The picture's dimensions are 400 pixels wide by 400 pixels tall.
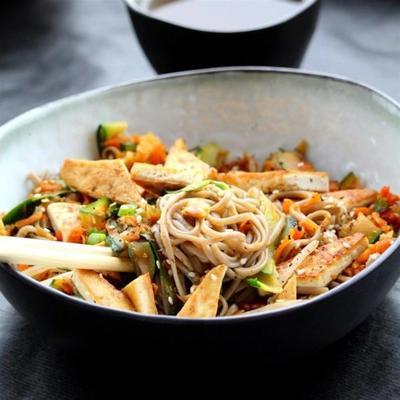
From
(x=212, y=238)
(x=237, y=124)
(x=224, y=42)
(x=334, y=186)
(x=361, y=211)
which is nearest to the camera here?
(x=212, y=238)

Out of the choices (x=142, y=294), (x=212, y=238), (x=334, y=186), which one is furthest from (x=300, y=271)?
(x=334, y=186)

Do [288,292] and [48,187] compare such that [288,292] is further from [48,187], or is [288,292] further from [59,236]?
[48,187]

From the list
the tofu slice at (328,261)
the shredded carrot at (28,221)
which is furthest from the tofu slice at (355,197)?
the shredded carrot at (28,221)

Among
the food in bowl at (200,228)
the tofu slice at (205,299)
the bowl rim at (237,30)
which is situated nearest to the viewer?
the tofu slice at (205,299)

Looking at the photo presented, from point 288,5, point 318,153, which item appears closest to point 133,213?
point 318,153

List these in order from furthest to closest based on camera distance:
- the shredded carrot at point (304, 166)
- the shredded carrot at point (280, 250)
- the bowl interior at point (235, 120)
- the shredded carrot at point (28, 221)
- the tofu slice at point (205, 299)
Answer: the shredded carrot at point (304, 166) → the bowl interior at point (235, 120) → the shredded carrot at point (28, 221) → the shredded carrot at point (280, 250) → the tofu slice at point (205, 299)

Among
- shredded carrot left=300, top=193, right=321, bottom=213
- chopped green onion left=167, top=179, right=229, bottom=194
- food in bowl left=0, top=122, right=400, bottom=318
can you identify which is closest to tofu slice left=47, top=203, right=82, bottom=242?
food in bowl left=0, top=122, right=400, bottom=318

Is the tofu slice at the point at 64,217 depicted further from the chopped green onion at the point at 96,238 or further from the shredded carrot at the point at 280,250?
the shredded carrot at the point at 280,250
